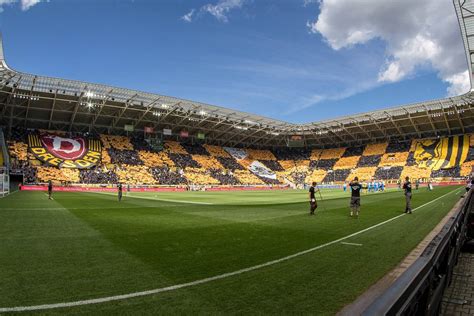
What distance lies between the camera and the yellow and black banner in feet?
213

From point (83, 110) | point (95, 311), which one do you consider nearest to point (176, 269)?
point (95, 311)

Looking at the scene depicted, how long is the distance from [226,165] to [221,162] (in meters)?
1.56

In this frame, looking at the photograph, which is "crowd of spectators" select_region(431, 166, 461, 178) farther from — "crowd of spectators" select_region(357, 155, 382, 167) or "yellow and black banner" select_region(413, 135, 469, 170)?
"crowd of spectators" select_region(357, 155, 382, 167)

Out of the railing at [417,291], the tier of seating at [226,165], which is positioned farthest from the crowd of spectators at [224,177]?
the railing at [417,291]

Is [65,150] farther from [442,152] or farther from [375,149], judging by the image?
[442,152]

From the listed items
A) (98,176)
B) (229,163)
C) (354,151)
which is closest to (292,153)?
(354,151)

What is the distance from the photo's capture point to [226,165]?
78812 mm

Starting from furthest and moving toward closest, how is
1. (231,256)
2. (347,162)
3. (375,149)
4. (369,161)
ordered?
(347,162) < (375,149) < (369,161) < (231,256)

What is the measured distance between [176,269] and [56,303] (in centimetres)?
240

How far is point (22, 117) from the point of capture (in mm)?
56875

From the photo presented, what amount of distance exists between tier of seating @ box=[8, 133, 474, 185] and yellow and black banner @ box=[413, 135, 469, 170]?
49.9 inches

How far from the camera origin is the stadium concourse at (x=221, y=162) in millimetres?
54469

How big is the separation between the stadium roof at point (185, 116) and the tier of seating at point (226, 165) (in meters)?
4.06

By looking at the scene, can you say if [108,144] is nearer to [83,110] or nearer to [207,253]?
[83,110]
